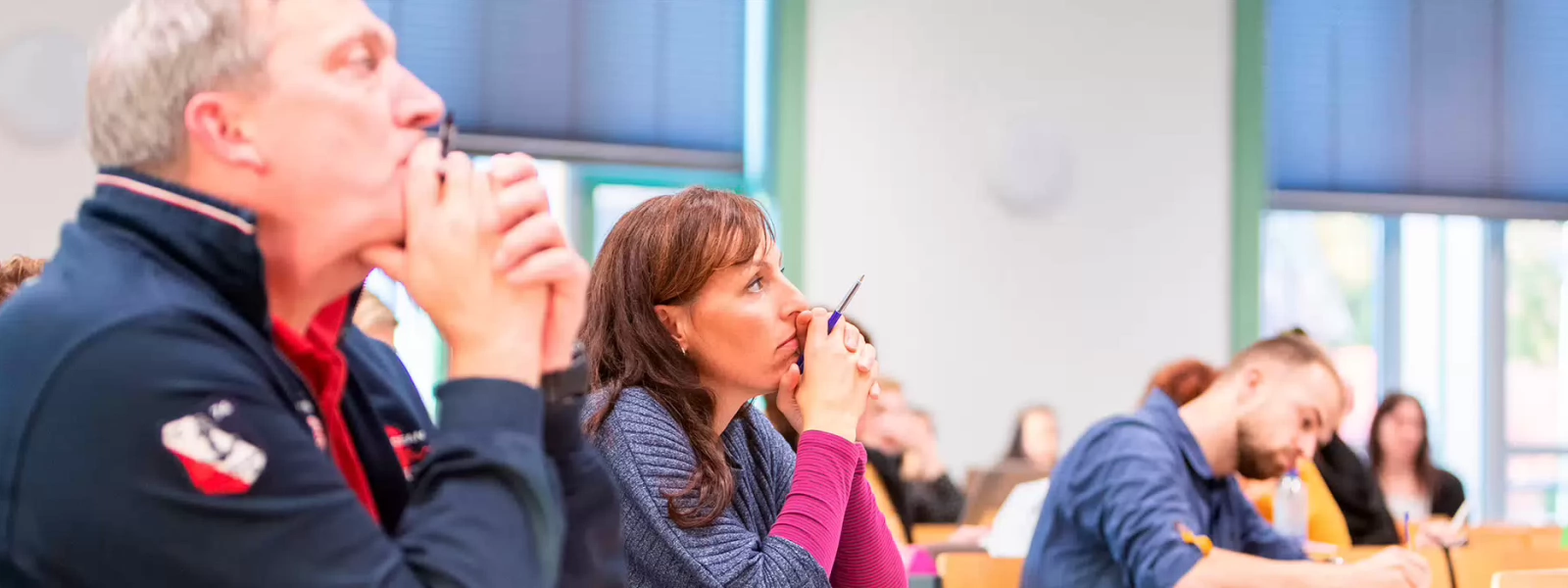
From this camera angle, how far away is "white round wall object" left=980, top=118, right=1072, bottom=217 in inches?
248

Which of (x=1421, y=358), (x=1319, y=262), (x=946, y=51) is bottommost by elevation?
(x=1421, y=358)

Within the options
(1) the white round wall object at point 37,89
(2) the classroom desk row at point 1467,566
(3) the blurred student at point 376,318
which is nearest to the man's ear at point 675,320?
(3) the blurred student at point 376,318

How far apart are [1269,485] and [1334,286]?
11.1ft

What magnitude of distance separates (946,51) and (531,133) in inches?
71.3

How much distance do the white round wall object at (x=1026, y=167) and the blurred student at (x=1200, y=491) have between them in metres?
3.11

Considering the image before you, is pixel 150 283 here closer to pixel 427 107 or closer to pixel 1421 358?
pixel 427 107

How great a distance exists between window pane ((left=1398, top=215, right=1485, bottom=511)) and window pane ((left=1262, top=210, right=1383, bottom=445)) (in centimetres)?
22

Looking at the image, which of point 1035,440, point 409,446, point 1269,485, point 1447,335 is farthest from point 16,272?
point 1447,335

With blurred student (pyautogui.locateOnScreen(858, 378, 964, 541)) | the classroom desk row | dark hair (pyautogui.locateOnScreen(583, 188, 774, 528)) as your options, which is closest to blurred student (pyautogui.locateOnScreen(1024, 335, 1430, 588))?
the classroom desk row

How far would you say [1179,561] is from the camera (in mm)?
2607

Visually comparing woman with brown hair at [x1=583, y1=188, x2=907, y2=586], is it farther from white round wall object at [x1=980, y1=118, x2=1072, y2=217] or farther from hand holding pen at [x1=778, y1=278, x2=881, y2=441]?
white round wall object at [x1=980, y1=118, x2=1072, y2=217]

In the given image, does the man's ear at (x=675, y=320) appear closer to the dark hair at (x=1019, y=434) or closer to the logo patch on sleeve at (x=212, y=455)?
the logo patch on sleeve at (x=212, y=455)

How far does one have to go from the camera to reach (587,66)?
19.5 feet

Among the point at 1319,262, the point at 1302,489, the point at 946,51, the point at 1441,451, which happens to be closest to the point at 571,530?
the point at 1302,489
